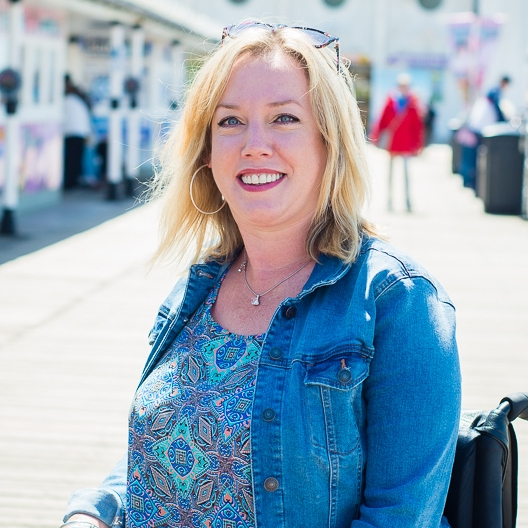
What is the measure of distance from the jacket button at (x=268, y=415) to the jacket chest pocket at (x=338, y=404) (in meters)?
0.07

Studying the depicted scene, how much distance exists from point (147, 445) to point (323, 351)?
0.46m

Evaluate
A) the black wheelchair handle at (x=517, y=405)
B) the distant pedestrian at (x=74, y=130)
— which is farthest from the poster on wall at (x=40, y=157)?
the black wheelchair handle at (x=517, y=405)

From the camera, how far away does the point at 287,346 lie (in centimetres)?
184

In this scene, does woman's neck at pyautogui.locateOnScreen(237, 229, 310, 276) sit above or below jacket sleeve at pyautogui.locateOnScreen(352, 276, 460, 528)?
above

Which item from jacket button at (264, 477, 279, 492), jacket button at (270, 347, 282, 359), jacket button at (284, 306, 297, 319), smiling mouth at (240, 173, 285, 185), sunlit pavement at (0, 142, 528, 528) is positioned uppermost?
smiling mouth at (240, 173, 285, 185)

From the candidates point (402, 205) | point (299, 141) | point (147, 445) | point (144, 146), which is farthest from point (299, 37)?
point (144, 146)

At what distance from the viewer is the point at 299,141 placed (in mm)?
1985

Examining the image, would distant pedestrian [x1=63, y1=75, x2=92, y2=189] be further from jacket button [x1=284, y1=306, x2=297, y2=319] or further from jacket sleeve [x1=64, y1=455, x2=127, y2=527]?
jacket button [x1=284, y1=306, x2=297, y2=319]

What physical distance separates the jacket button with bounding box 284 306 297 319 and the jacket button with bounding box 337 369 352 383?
0.67 feet

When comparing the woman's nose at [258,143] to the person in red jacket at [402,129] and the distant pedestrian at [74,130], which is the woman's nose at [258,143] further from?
the distant pedestrian at [74,130]

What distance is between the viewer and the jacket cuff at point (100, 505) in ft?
6.66

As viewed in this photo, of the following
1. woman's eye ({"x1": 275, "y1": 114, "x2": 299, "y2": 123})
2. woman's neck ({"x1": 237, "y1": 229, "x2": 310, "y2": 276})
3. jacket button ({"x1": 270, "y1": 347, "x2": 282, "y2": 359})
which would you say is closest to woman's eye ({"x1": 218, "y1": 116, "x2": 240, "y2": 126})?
woman's eye ({"x1": 275, "y1": 114, "x2": 299, "y2": 123})

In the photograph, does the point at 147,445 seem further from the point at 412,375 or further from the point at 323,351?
the point at 412,375

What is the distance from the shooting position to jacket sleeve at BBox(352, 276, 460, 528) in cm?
169
